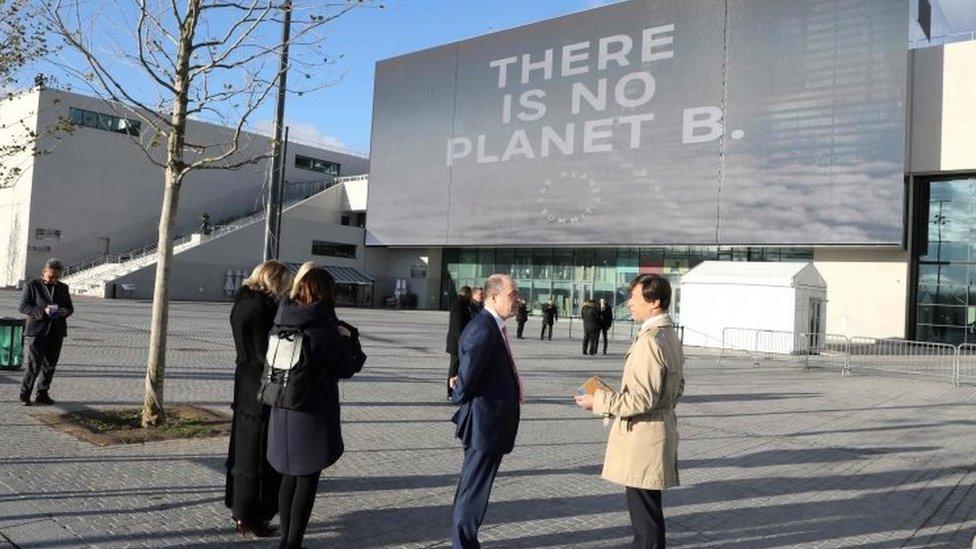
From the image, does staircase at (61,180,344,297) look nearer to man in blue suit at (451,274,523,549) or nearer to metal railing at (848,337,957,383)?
metal railing at (848,337,957,383)

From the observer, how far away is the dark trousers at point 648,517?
4133 mm

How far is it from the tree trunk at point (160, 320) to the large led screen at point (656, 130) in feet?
105

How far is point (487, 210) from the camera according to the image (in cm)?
4722

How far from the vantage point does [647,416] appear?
4.11 metres

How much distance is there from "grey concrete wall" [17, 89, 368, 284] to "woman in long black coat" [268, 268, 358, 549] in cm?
4012

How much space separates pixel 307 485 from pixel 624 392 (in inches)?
74.0

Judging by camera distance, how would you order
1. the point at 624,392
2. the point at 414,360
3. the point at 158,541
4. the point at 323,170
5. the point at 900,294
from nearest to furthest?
the point at 624,392 < the point at 158,541 < the point at 414,360 < the point at 900,294 < the point at 323,170

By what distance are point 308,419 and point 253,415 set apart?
30.8 inches

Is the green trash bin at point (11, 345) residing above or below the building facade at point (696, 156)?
below

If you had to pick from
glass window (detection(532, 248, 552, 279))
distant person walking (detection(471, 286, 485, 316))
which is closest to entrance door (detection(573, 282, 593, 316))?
glass window (detection(532, 248, 552, 279))

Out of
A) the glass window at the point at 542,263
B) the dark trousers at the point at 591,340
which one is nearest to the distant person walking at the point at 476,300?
the dark trousers at the point at 591,340

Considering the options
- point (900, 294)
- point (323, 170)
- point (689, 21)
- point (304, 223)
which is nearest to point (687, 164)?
point (689, 21)

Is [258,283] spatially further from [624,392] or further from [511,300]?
[624,392]

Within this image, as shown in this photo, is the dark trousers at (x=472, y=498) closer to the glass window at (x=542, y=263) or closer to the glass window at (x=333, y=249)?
the glass window at (x=542, y=263)
